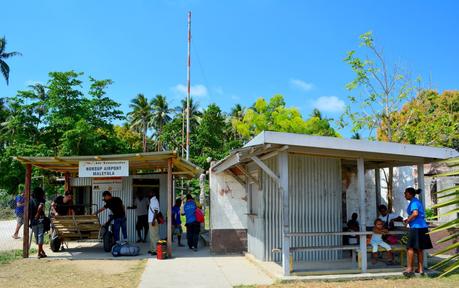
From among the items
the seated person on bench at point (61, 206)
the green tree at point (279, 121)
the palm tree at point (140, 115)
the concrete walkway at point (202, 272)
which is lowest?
the concrete walkway at point (202, 272)

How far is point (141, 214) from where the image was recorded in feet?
50.3

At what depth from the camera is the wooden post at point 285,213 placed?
8414 mm

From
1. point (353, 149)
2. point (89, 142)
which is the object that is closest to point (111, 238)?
point (353, 149)

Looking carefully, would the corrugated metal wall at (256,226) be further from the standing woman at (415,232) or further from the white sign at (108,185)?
the white sign at (108,185)

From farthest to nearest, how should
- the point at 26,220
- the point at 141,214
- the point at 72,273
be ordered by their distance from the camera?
the point at 141,214
the point at 26,220
the point at 72,273

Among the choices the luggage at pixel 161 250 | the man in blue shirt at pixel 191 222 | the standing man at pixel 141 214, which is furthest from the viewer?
the standing man at pixel 141 214

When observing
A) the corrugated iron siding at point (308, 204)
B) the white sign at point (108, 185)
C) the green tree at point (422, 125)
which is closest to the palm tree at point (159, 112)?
the green tree at point (422, 125)

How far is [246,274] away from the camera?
31.0 feet

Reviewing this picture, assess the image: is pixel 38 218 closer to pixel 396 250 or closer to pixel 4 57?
pixel 396 250

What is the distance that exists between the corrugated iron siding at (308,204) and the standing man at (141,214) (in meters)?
6.04

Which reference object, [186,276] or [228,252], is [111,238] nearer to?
[228,252]

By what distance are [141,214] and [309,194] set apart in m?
7.17

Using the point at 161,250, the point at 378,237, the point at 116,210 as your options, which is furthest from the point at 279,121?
the point at 378,237

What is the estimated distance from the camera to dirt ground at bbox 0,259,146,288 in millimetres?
8555
